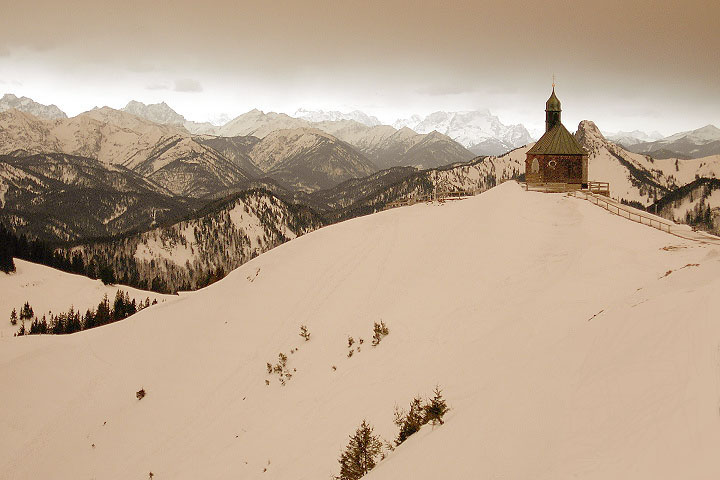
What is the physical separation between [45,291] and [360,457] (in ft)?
346

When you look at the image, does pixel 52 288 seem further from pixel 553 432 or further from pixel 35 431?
pixel 553 432

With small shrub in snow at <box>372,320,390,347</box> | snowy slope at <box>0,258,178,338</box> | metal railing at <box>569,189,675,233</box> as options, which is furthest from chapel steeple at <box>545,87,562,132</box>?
snowy slope at <box>0,258,178,338</box>

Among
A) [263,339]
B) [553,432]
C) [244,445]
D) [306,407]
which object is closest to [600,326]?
[553,432]

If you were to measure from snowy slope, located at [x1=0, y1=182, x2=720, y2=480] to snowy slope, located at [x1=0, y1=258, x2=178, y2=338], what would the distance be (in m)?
62.8

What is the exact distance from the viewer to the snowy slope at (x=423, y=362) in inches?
331

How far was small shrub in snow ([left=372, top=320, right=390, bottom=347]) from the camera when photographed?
1886 centimetres

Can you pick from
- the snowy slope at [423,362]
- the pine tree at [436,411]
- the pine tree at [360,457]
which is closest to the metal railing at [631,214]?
the snowy slope at [423,362]

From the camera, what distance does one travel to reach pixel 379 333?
19.1m

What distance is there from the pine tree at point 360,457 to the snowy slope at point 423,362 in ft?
3.15

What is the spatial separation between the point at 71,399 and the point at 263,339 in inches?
508

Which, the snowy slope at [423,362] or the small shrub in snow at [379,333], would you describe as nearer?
the snowy slope at [423,362]

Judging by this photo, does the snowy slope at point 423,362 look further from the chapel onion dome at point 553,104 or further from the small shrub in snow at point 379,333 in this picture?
the chapel onion dome at point 553,104

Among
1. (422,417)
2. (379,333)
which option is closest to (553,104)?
(379,333)

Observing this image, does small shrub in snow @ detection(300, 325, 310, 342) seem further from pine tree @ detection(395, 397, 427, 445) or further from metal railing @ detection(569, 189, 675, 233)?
metal railing @ detection(569, 189, 675, 233)
